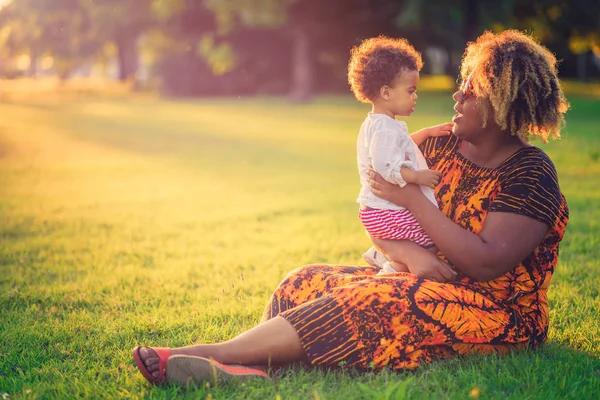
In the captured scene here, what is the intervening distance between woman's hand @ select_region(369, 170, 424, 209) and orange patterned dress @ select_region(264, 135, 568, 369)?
30 cm

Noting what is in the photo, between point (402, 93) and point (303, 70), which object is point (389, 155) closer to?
point (402, 93)

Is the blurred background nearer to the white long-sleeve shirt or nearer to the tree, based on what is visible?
the tree

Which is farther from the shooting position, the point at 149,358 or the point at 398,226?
the point at 398,226

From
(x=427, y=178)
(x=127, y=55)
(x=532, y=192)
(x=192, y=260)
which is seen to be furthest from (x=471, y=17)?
(x=127, y=55)

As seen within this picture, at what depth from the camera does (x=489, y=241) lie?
10.3 feet

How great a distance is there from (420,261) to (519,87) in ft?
3.30

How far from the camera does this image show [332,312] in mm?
3053

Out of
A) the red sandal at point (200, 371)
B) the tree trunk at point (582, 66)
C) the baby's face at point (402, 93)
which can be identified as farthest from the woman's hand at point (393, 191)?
the tree trunk at point (582, 66)

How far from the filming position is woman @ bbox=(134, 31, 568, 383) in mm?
3043

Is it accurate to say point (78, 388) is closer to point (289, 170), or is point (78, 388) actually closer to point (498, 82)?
point (498, 82)

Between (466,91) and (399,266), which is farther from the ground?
(466,91)

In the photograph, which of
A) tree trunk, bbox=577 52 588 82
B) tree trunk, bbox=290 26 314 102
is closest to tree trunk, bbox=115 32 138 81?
tree trunk, bbox=290 26 314 102

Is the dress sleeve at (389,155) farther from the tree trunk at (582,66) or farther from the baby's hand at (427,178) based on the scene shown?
the tree trunk at (582,66)

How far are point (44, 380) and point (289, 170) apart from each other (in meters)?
9.63
